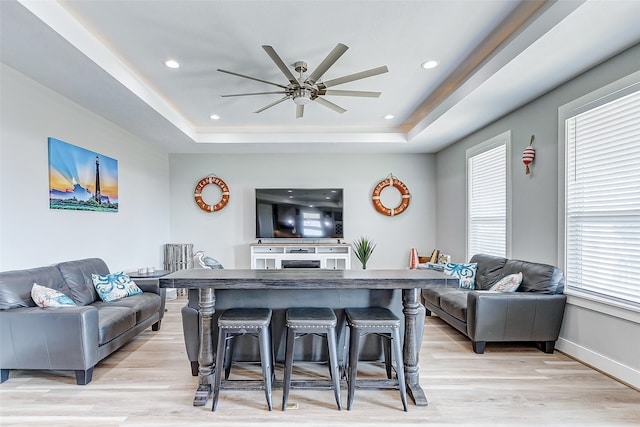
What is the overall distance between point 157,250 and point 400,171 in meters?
4.64

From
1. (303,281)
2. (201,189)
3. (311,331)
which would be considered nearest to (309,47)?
(303,281)

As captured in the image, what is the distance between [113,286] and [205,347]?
6.07 feet

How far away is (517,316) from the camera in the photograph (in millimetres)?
3041

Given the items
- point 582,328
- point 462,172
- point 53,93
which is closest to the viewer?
point 582,328

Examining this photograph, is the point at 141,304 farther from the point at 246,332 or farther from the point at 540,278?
the point at 540,278

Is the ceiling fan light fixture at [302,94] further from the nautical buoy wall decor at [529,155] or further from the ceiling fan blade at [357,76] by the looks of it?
the nautical buoy wall decor at [529,155]

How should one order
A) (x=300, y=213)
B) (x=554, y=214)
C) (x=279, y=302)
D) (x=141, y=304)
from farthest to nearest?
(x=300, y=213) → (x=141, y=304) → (x=554, y=214) → (x=279, y=302)

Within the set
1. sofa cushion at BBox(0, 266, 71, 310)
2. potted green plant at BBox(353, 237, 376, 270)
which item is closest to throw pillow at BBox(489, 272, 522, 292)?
potted green plant at BBox(353, 237, 376, 270)

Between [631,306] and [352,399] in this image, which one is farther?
[631,306]

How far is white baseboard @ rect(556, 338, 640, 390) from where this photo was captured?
245 centimetres

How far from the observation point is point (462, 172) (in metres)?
5.15

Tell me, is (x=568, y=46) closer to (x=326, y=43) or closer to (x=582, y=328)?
(x=326, y=43)

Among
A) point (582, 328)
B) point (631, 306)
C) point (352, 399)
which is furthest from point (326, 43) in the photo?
point (582, 328)

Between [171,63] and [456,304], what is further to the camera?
[456,304]
